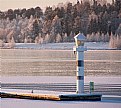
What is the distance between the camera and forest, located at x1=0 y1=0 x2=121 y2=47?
901 inches

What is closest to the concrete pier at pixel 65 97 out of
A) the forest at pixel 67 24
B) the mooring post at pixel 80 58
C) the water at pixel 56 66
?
the mooring post at pixel 80 58

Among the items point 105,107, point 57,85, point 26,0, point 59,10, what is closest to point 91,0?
point 59,10

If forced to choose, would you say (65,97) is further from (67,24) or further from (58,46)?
(67,24)

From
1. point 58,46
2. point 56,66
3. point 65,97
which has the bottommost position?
point 58,46

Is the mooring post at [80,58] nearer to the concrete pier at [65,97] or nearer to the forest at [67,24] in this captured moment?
the concrete pier at [65,97]

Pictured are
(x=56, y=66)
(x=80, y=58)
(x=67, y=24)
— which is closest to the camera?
(x=80, y=58)

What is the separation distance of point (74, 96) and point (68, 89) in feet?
3.40

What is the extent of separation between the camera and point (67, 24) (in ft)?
80.0

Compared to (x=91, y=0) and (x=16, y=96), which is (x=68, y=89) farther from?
(x=91, y=0)

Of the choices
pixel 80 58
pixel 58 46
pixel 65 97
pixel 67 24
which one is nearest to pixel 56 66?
pixel 80 58

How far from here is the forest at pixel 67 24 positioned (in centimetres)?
A: 2289

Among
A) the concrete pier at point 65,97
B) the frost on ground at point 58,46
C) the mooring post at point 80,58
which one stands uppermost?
the mooring post at point 80,58

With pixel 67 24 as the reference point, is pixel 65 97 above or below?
below

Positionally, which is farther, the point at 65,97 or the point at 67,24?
the point at 67,24
